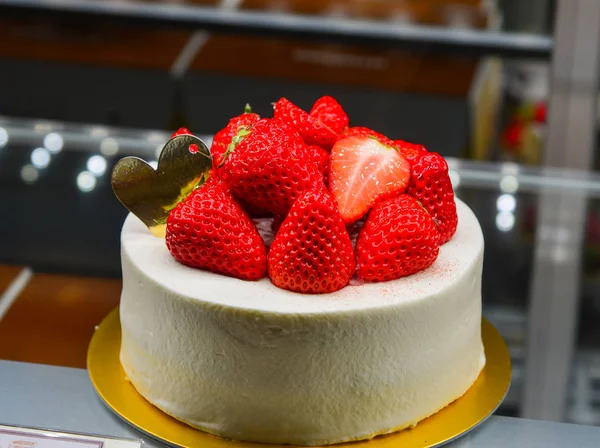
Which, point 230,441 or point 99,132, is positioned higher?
point 99,132

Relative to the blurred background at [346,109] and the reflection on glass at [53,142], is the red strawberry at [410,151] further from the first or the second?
the reflection on glass at [53,142]

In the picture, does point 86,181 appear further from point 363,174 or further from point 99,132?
point 363,174

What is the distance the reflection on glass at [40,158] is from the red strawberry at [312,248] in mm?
1063

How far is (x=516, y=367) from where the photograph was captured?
1.58m

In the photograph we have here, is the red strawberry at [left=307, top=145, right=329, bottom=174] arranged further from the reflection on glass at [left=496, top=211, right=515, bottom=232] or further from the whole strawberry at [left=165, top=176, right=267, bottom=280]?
the reflection on glass at [left=496, top=211, right=515, bottom=232]

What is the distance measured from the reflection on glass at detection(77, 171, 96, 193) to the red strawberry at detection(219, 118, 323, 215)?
843mm

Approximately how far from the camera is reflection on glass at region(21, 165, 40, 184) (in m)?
2.16

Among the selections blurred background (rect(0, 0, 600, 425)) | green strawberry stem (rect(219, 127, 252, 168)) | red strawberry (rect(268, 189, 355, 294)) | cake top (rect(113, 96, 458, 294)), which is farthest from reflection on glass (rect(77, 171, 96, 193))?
red strawberry (rect(268, 189, 355, 294))

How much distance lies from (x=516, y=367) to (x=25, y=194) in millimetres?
1143

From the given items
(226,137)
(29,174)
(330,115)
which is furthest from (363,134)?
(29,174)

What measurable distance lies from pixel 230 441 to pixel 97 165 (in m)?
1.04

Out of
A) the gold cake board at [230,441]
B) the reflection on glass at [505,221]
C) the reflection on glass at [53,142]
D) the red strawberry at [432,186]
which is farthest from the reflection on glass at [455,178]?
the reflection on glass at [53,142]

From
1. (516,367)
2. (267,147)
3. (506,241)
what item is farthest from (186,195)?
(506,241)

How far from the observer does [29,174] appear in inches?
85.7
